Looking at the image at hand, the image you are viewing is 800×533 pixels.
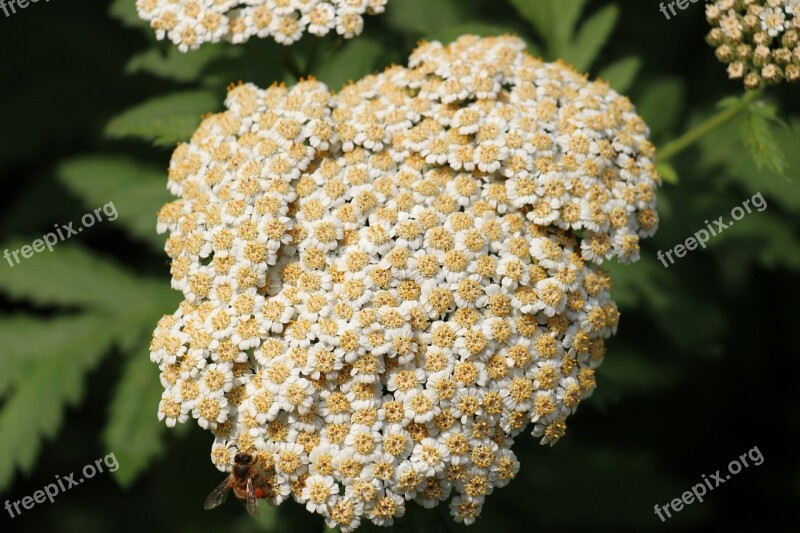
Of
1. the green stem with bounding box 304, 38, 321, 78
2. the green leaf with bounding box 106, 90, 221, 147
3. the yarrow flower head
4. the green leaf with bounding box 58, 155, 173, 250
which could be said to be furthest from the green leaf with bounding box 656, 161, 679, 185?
the green leaf with bounding box 58, 155, 173, 250

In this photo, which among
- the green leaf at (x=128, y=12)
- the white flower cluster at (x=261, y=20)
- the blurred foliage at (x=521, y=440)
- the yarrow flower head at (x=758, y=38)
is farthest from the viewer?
the blurred foliage at (x=521, y=440)

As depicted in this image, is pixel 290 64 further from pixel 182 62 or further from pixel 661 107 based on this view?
pixel 661 107

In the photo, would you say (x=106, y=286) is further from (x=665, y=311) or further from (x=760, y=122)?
(x=760, y=122)

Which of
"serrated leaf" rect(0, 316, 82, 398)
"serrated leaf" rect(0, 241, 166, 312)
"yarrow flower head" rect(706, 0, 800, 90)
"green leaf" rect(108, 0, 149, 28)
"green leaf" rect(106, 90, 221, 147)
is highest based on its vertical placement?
"yarrow flower head" rect(706, 0, 800, 90)

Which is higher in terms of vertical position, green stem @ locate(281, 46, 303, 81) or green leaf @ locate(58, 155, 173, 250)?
green stem @ locate(281, 46, 303, 81)

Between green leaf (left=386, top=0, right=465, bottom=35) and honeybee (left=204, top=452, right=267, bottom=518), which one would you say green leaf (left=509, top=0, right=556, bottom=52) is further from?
honeybee (left=204, top=452, right=267, bottom=518)

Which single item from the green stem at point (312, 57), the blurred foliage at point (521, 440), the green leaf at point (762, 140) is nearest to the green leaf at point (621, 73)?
the blurred foliage at point (521, 440)

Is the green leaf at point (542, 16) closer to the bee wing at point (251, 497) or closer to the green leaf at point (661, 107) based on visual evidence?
the green leaf at point (661, 107)

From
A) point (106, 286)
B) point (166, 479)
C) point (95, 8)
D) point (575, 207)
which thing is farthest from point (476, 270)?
point (95, 8)
